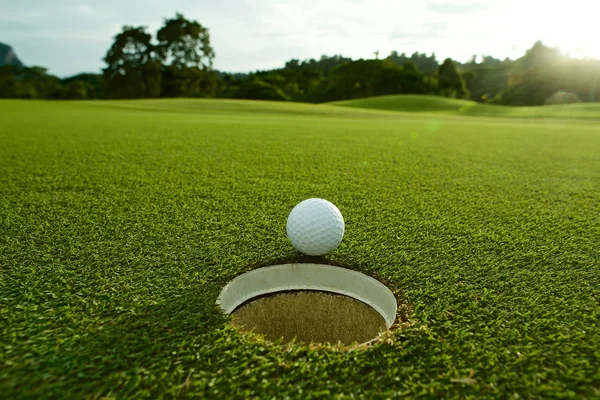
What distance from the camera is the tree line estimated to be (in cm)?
4188

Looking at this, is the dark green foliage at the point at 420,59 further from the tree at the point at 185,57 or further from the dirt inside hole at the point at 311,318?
the dirt inside hole at the point at 311,318

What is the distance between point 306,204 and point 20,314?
4.27 feet

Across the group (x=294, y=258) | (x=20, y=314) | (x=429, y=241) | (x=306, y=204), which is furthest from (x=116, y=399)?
(x=429, y=241)

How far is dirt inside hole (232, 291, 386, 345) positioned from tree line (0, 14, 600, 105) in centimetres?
3989

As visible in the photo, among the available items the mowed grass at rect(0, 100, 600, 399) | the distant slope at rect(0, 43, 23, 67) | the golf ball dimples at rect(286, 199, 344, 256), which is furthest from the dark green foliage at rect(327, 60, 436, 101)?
the distant slope at rect(0, 43, 23, 67)

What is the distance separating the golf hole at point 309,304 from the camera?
195cm

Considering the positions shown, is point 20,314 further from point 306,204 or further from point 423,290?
point 423,290

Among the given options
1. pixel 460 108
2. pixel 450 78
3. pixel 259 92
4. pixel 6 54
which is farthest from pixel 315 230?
pixel 6 54

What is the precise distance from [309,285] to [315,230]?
28cm

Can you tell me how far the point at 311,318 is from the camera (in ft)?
6.79

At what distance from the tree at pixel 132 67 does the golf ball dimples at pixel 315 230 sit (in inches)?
1729

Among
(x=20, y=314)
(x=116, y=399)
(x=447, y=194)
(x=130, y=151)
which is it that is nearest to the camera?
(x=116, y=399)

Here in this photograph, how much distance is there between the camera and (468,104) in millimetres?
26750

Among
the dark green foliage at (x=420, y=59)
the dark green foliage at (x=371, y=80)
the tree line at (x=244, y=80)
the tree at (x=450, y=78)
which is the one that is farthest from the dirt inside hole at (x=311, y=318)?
the dark green foliage at (x=420, y=59)
